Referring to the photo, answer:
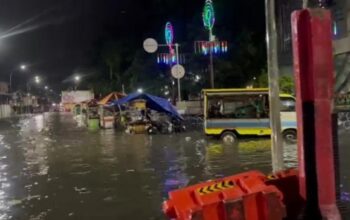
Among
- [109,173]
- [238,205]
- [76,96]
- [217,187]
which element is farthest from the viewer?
[76,96]

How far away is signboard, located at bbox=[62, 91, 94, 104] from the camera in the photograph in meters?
83.4

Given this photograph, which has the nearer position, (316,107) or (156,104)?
(316,107)

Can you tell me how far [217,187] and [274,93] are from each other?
177 inches

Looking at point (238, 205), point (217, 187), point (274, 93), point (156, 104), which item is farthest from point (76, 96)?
point (238, 205)

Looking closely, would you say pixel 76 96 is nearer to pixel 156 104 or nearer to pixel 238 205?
pixel 156 104

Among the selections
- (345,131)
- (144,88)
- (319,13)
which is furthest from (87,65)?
(319,13)

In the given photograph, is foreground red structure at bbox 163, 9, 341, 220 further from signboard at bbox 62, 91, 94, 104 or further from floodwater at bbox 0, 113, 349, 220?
signboard at bbox 62, 91, 94, 104

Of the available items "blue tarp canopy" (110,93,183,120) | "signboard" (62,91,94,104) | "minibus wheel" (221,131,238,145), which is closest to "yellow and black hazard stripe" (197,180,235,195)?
"minibus wheel" (221,131,238,145)

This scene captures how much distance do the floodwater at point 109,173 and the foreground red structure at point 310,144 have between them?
3293mm

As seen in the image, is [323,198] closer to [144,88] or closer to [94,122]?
[94,122]

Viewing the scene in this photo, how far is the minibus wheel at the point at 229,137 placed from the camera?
73.4ft

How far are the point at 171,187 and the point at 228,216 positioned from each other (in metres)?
6.04

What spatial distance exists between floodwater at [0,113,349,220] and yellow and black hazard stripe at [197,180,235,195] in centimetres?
277

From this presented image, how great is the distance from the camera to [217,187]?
6.11 m
